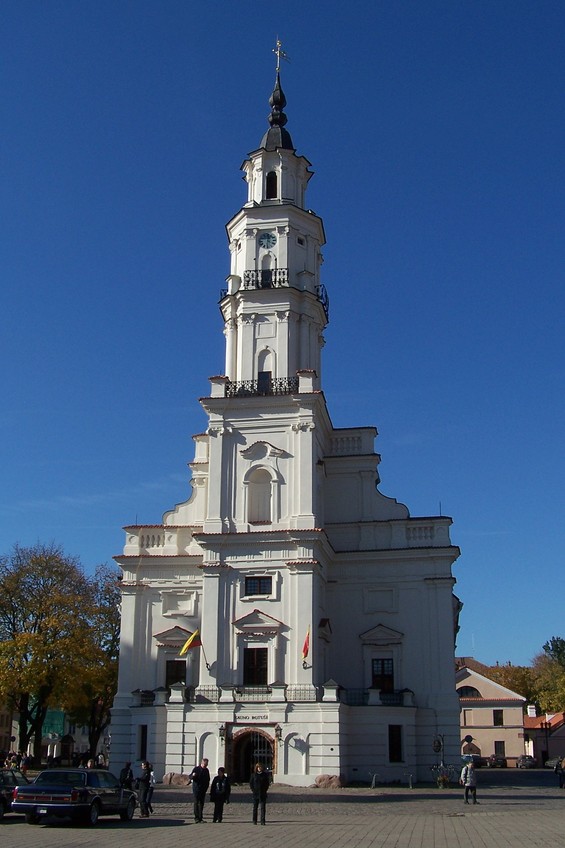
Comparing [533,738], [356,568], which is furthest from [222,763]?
[533,738]

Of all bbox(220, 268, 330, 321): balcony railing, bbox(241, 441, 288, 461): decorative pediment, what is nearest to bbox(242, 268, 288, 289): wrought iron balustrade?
bbox(220, 268, 330, 321): balcony railing

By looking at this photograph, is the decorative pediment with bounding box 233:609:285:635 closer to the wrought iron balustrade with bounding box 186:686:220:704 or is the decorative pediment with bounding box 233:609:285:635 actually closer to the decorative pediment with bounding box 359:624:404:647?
the wrought iron balustrade with bounding box 186:686:220:704

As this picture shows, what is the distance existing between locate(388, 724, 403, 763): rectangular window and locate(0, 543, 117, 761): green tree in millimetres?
17567

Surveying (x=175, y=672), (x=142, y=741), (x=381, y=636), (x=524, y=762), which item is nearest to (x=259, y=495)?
(x=381, y=636)

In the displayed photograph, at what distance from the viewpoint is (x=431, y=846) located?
63.5 feet

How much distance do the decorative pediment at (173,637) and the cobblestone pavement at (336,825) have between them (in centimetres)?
961

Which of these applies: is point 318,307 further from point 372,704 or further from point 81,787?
point 81,787

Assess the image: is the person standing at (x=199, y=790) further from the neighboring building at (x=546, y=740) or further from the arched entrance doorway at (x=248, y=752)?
the neighboring building at (x=546, y=740)

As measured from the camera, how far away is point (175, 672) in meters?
44.7

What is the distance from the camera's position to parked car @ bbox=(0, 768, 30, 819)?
990 inches

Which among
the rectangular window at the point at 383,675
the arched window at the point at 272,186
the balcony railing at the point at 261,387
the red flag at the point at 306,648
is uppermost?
the arched window at the point at 272,186

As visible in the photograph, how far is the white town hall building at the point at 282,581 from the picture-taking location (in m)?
39.2

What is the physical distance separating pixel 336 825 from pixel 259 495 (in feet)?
70.1

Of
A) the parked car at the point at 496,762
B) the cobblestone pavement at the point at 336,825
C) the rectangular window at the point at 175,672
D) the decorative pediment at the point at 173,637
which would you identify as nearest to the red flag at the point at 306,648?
the cobblestone pavement at the point at 336,825
